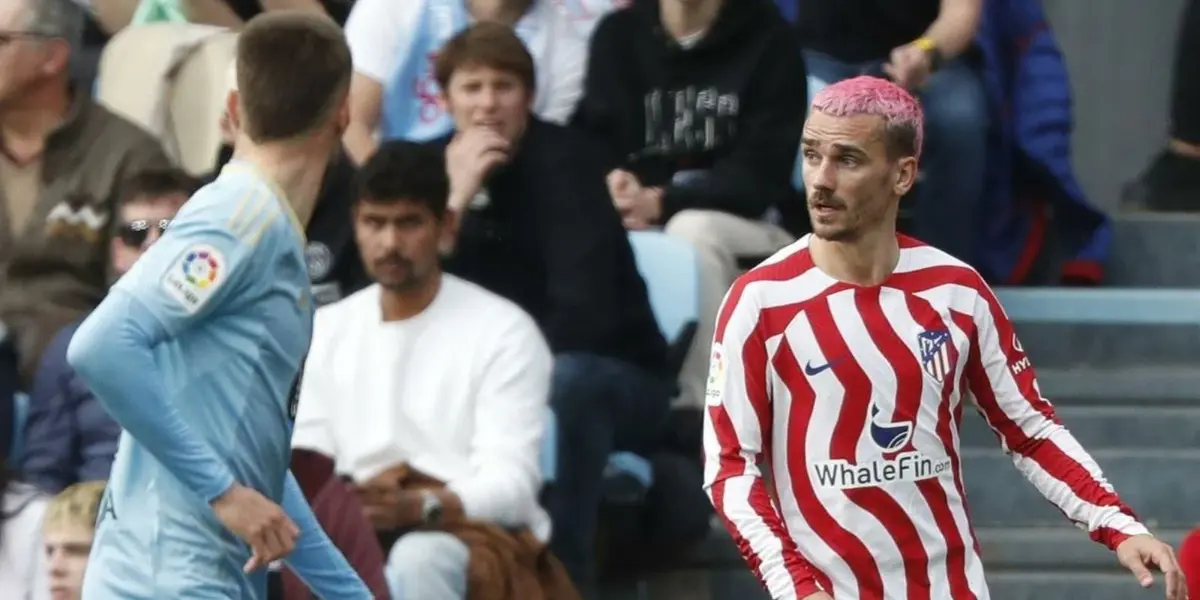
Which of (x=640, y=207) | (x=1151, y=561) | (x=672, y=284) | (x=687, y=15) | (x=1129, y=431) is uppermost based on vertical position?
(x=1151, y=561)

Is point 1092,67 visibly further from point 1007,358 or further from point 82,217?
point 1007,358

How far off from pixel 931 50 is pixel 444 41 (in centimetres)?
140

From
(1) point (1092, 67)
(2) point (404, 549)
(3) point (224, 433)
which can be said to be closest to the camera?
(3) point (224, 433)

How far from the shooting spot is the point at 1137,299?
277 inches

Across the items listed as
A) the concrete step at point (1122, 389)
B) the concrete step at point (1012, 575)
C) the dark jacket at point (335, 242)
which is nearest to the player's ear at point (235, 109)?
the dark jacket at point (335, 242)

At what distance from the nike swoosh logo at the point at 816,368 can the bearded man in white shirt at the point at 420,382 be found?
1698 mm

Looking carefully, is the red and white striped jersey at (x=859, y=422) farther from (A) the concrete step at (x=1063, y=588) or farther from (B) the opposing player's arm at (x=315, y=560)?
(A) the concrete step at (x=1063, y=588)

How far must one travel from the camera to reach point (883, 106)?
12.5ft

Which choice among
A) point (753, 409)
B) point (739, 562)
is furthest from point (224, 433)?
point (739, 562)

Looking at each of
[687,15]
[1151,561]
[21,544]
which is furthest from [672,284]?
[1151,561]

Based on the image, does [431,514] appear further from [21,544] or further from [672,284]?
[672,284]

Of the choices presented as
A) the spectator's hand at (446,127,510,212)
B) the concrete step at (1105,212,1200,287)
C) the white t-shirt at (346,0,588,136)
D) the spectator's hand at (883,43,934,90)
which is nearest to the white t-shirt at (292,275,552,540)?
the spectator's hand at (446,127,510,212)

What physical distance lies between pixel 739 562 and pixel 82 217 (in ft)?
6.42

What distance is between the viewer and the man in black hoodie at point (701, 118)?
6.43 m
